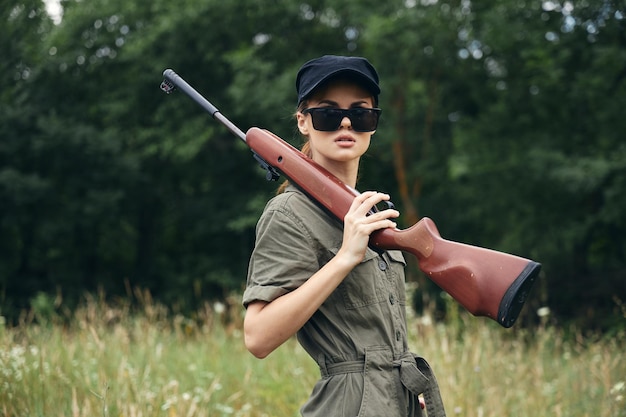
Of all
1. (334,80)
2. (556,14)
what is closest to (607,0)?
(556,14)

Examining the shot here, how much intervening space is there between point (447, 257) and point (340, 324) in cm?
37

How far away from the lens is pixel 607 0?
10.5m

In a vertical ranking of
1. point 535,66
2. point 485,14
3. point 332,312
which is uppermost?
point 485,14

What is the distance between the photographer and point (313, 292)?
6.18ft

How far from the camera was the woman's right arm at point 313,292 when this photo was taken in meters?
1.89

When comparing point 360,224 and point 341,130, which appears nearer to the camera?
point 360,224

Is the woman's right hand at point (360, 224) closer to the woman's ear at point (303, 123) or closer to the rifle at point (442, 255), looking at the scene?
the rifle at point (442, 255)

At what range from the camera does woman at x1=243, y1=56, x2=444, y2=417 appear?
1.94 m

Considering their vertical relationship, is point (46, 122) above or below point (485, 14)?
below

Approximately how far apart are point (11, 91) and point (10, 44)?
2.28 meters

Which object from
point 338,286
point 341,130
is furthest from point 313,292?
point 341,130

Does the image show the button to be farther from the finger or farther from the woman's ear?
the woman's ear

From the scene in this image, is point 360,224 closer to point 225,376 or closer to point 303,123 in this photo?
point 303,123

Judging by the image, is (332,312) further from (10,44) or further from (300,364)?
(10,44)
